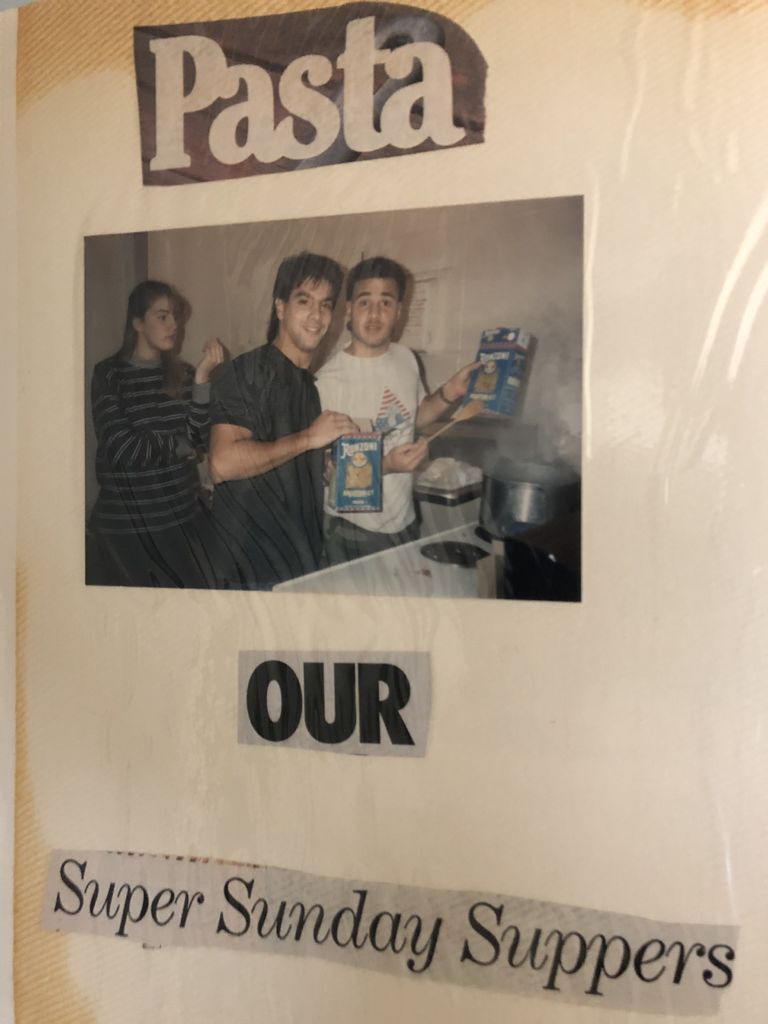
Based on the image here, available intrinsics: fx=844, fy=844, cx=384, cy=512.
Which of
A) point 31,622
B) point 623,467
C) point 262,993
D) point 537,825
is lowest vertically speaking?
point 262,993

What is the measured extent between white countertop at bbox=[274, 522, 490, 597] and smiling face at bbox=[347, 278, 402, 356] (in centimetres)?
17

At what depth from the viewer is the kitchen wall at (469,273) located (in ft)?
2.28

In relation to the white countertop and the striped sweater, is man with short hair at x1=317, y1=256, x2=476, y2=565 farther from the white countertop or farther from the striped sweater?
the striped sweater

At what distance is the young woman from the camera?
77 centimetres

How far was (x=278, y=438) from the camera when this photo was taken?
756mm

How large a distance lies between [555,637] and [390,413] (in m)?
0.23

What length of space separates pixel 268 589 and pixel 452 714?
0.64ft

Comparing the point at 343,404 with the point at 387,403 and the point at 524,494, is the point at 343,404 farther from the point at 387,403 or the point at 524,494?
the point at 524,494

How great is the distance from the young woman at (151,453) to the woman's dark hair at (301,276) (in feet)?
0.19

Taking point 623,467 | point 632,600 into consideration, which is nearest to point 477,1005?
point 632,600

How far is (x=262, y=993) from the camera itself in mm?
750

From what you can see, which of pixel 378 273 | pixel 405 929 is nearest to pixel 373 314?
pixel 378 273

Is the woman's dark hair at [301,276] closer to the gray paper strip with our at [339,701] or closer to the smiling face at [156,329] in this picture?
the smiling face at [156,329]

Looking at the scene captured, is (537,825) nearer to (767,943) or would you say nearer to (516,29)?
(767,943)
